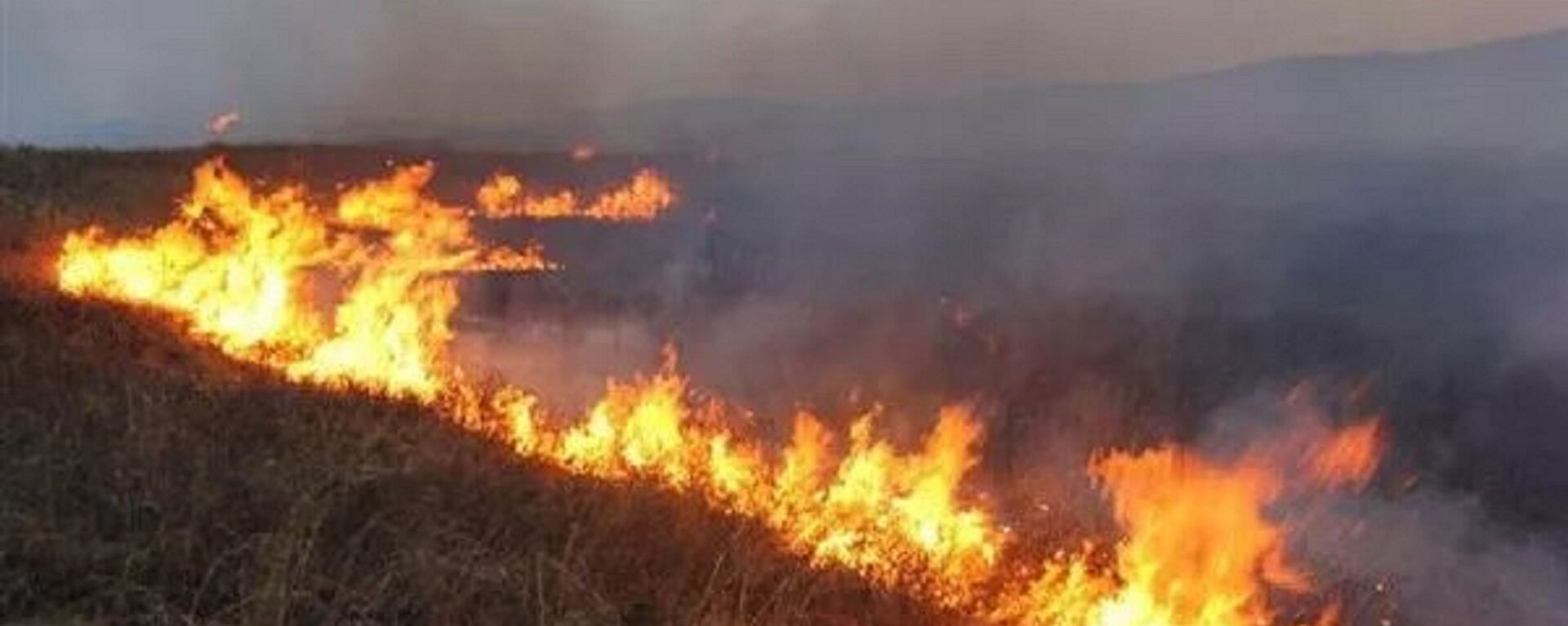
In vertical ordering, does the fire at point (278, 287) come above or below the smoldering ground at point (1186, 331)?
below

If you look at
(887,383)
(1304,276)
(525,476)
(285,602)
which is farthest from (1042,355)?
(285,602)

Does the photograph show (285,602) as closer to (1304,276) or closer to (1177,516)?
(1177,516)

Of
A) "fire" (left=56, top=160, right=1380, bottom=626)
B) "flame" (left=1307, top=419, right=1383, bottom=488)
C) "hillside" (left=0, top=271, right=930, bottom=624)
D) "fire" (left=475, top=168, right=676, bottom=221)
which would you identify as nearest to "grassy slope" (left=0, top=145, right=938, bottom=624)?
"hillside" (left=0, top=271, right=930, bottom=624)

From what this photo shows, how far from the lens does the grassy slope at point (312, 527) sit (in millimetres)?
5188

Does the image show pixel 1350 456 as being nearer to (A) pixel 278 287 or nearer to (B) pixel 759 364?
(B) pixel 759 364

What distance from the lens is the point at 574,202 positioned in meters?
44.2

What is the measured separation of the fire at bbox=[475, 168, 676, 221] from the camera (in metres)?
39.8

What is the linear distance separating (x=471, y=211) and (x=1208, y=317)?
18051 millimetres

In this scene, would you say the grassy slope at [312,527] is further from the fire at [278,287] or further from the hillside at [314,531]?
the fire at [278,287]

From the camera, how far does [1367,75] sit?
78812mm

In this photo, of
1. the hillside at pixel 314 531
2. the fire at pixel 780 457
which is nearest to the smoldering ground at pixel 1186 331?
the fire at pixel 780 457

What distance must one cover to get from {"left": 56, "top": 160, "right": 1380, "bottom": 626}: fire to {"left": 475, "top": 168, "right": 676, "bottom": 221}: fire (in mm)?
14874

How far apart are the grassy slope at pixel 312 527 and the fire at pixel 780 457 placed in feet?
3.63

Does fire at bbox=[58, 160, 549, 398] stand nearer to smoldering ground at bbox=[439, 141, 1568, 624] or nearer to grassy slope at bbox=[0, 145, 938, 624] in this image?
smoldering ground at bbox=[439, 141, 1568, 624]
